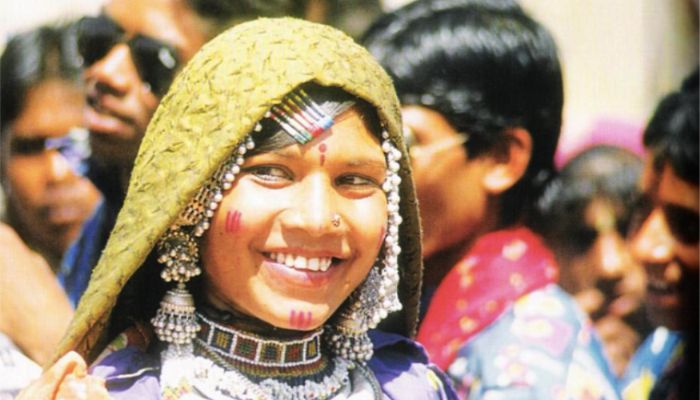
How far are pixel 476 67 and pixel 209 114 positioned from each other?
43.5 inches

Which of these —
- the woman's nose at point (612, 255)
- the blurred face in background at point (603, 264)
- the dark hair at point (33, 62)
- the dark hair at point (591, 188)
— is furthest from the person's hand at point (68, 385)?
the woman's nose at point (612, 255)

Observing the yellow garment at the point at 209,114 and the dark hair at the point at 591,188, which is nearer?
the yellow garment at the point at 209,114

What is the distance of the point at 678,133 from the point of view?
368cm

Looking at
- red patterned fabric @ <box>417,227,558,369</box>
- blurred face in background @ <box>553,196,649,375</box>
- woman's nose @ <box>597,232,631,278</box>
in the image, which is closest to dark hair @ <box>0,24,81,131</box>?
red patterned fabric @ <box>417,227,558,369</box>

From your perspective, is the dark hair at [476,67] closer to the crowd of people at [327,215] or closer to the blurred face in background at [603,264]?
the crowd of people at [327,215]

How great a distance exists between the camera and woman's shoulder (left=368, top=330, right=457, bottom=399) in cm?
232

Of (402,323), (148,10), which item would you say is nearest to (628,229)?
(402,323)

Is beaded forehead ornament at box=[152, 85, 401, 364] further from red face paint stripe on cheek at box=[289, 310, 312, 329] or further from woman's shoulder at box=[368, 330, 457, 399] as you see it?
red face paint stripe on cheek at box=[289, 310, 312, 329]

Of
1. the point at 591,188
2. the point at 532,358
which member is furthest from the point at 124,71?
Answer: the point at 591,188

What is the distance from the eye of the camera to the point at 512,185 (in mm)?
3164

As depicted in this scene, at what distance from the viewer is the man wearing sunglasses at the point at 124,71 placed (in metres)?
2.77

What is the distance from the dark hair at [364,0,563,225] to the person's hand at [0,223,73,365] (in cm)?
96

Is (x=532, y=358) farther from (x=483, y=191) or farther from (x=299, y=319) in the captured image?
(x=299, y=319)

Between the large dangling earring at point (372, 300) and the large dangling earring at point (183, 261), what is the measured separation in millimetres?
303
